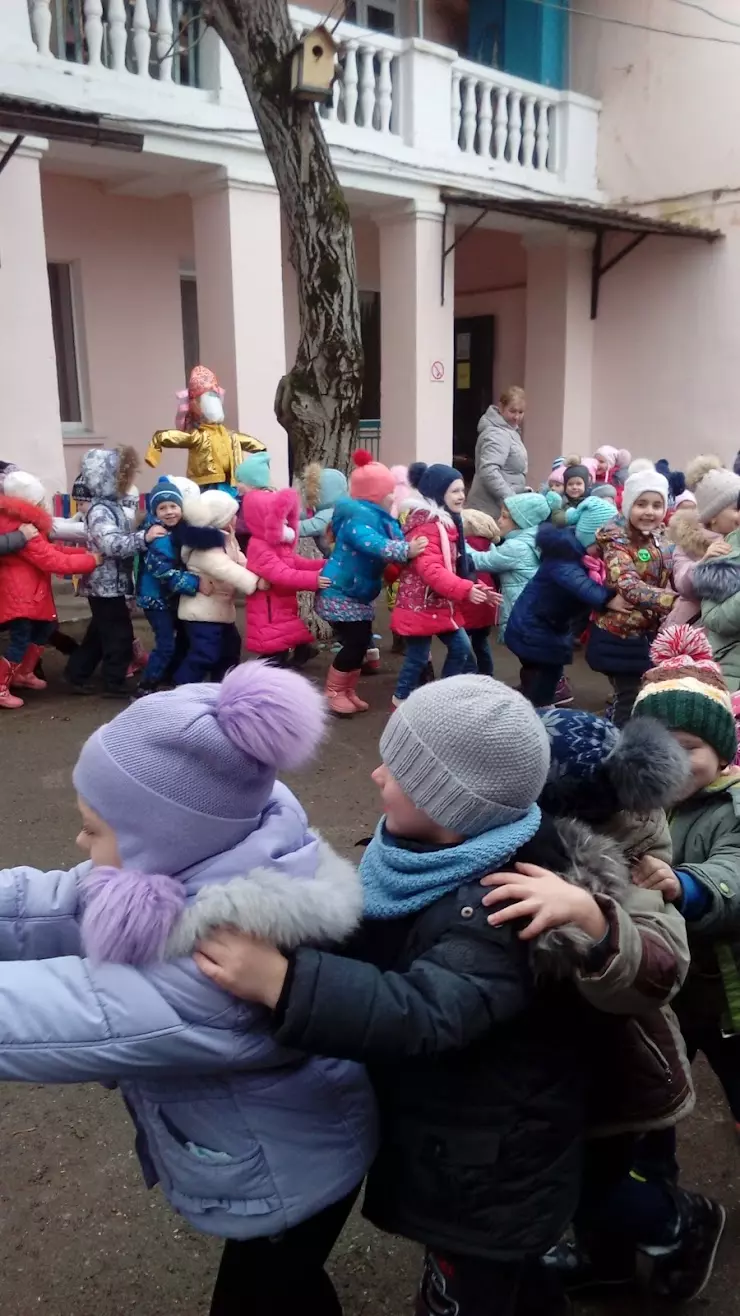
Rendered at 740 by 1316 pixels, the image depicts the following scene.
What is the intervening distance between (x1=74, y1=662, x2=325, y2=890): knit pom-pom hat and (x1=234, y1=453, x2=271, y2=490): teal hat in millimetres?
4995

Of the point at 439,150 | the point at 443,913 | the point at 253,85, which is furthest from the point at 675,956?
the point at 439,150

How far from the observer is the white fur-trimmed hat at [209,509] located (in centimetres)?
547

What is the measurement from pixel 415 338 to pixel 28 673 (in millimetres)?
6011

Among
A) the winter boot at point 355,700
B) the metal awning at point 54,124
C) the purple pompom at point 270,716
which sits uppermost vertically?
the metal awning at point 54,124

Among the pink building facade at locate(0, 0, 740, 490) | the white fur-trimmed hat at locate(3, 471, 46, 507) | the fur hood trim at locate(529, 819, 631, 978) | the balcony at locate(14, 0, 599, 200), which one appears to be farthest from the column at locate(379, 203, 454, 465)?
the fur hood trim at locate(529, 819, 631, 978)

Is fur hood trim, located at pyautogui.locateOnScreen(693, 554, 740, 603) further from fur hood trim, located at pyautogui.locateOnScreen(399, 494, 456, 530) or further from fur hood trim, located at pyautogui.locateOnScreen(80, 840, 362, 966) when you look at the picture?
fur hood trim, located at pyautogui.locateOnScreen(80, 840, 362, 966)

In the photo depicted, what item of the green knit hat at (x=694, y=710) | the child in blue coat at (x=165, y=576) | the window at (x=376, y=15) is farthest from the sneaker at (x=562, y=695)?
the window at (x=376, y=15)

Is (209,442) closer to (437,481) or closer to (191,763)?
(437,481)

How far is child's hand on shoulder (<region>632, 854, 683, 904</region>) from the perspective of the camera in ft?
5.37

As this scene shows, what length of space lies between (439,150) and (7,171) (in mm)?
4691

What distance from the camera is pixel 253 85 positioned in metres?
6.49

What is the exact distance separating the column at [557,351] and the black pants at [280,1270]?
11.7 metres

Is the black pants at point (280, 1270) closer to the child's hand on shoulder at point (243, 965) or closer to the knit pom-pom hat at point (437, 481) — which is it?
the child's hand on shoulder at point (243, 965)

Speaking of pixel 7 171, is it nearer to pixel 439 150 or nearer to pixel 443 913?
pixel 439 150
